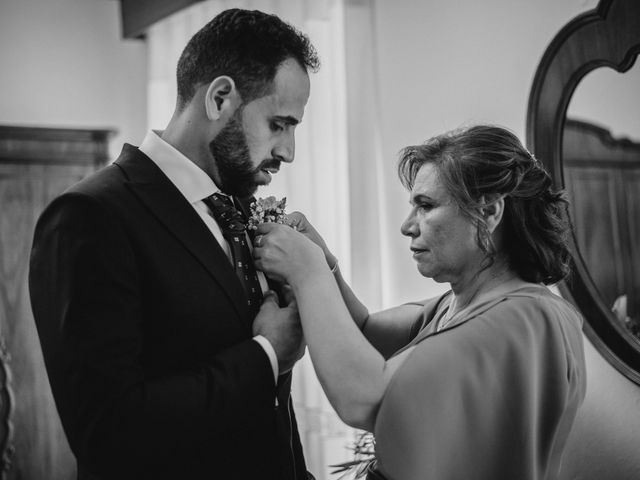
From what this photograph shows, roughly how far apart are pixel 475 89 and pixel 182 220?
1.65 metres

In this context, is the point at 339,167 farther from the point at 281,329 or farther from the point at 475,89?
the point at 281,329

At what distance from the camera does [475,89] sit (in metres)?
2.78

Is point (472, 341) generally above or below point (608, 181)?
below

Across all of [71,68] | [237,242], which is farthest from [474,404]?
[71,68]

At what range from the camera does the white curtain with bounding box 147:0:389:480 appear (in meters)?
3.23

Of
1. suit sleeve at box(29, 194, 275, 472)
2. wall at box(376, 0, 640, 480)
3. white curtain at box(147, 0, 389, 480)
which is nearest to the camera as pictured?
suit sleeve at box(29, 194, 275, 472)

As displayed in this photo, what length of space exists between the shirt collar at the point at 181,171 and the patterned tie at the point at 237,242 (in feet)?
0.11

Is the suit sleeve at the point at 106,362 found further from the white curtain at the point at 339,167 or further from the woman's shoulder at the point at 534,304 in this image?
the white curtain at the point at 339,167

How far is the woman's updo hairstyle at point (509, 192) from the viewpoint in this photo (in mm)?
1716

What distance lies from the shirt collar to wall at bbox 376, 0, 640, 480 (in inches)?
55.4

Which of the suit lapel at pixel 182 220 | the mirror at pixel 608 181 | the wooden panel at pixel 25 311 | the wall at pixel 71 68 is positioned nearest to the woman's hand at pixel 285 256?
the suit lapel at pixel 182 220

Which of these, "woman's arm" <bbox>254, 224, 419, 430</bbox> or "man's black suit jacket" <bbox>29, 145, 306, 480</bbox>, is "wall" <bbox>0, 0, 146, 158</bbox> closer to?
"man's black suit jacket" <bbox>29, 145, 306, 480</bbox>

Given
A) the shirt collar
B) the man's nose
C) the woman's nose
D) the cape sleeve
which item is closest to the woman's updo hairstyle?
the woman's nose

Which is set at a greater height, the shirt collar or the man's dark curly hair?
the man's dark curly hair
